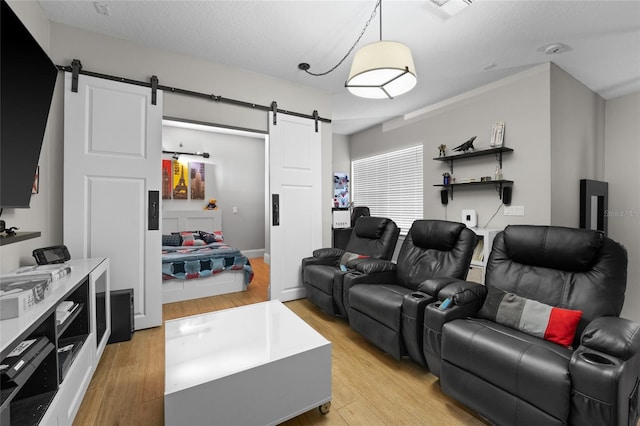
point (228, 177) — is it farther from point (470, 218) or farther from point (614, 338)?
point (614, 338)

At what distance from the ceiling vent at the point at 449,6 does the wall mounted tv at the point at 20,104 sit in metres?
2.52

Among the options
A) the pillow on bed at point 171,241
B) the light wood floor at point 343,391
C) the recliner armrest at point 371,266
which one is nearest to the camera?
the light wood floor at point 343,391

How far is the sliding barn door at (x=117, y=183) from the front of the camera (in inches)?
96.4

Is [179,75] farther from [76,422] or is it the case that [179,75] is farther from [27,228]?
[76,422]

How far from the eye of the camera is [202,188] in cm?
568

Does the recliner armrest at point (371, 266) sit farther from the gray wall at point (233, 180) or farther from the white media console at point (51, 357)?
the gray wall at point (233, 180)

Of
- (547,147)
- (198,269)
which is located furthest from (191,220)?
(547,147)

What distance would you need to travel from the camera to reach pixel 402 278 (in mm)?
2691

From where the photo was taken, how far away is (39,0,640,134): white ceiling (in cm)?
225

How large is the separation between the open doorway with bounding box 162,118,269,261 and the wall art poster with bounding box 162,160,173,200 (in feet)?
0.11

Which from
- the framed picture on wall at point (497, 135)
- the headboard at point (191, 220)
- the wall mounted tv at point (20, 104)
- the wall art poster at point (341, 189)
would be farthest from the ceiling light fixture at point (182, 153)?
the framed picture on wall at point (497, 135)

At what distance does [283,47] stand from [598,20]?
2.77 metres

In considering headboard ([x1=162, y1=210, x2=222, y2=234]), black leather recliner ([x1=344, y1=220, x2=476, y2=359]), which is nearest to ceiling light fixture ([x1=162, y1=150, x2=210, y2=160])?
headboard ([x1=162, y1=210, x2=222, y2=234])

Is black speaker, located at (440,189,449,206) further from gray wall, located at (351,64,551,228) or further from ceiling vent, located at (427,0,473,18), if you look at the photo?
ceiling vent, located at (427,0,473,18)
